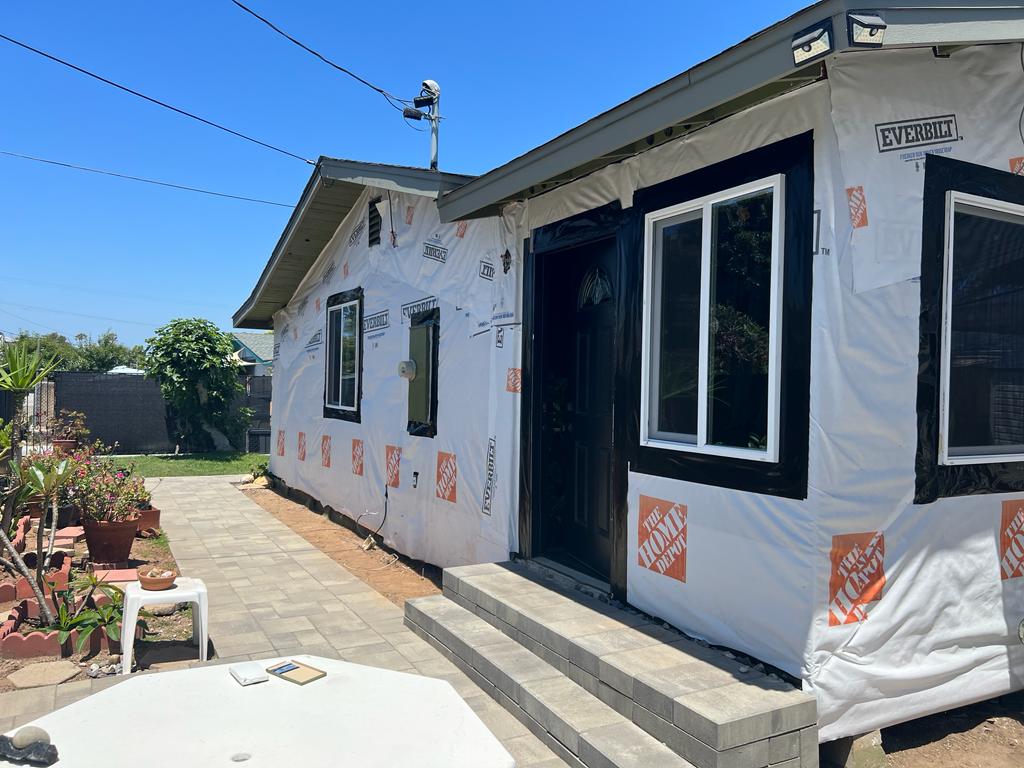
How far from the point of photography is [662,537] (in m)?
3.83

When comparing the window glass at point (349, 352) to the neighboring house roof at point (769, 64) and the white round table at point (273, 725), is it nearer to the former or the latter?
the neighboring house roof at point (769, 64)

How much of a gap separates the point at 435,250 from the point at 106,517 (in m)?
3.60

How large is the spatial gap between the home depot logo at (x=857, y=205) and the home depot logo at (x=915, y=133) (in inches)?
9.2

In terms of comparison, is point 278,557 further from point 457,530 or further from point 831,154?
point 831,154

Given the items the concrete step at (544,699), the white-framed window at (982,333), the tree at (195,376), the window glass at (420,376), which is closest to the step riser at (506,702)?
the concrete step at (544,699)

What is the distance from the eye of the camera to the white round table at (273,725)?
155 cm

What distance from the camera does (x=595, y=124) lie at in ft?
12.4

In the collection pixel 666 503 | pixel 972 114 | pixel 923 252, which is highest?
pixel 972 114

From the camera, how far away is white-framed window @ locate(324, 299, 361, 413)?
853 cm

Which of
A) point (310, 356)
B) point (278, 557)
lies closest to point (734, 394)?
point (278, 557)

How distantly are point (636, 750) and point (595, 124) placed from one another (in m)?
2.87

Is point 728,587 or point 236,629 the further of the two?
point 236,629

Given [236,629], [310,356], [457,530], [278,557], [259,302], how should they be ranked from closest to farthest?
[236,629]
[457,530]
[278,557]
[310,356]
[259,302]

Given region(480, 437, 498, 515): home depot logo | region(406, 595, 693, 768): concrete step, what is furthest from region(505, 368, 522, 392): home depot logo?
region(406, 595, 693, 768): concrete step
